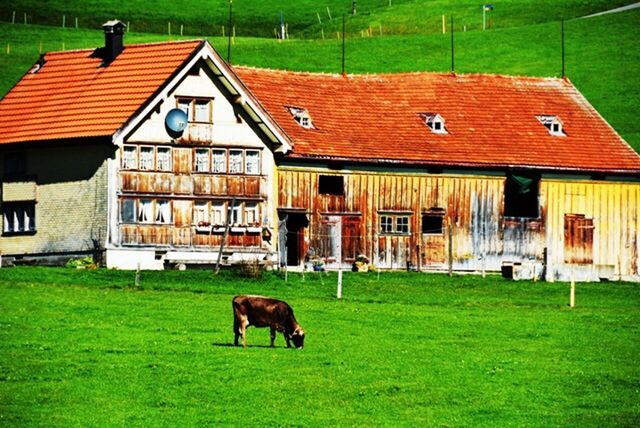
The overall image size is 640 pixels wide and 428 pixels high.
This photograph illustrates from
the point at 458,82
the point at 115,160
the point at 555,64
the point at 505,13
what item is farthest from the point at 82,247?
the point at 505,13

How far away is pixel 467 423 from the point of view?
34.7 meters

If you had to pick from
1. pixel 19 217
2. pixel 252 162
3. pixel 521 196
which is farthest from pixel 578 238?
pixel 19 217

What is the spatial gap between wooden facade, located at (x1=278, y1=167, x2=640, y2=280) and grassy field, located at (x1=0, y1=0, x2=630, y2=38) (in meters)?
52.0

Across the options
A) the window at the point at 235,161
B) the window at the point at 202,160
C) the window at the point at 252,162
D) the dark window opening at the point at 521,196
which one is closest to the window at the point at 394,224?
the dark window opening at the point at 521,196

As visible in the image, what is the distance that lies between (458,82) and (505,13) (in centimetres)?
5252

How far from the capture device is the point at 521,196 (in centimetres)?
7544

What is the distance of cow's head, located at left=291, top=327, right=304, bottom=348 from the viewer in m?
43.2

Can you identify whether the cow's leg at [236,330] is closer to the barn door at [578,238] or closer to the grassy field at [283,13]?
the barn door at [578,238]

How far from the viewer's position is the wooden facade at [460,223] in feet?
235

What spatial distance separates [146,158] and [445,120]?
1461 cm

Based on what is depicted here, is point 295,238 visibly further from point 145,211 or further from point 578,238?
point 578,238

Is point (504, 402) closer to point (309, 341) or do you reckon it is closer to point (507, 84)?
point (309, 341)

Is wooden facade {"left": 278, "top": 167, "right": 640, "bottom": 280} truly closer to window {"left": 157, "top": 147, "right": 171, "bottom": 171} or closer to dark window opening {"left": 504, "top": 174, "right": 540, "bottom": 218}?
dark window opening {"left": 504, "top": 174, "right": 540, "bottom": 218}

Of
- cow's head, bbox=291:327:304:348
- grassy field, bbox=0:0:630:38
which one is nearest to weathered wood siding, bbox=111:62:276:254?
cow's head, bbox=291:327:304:348
